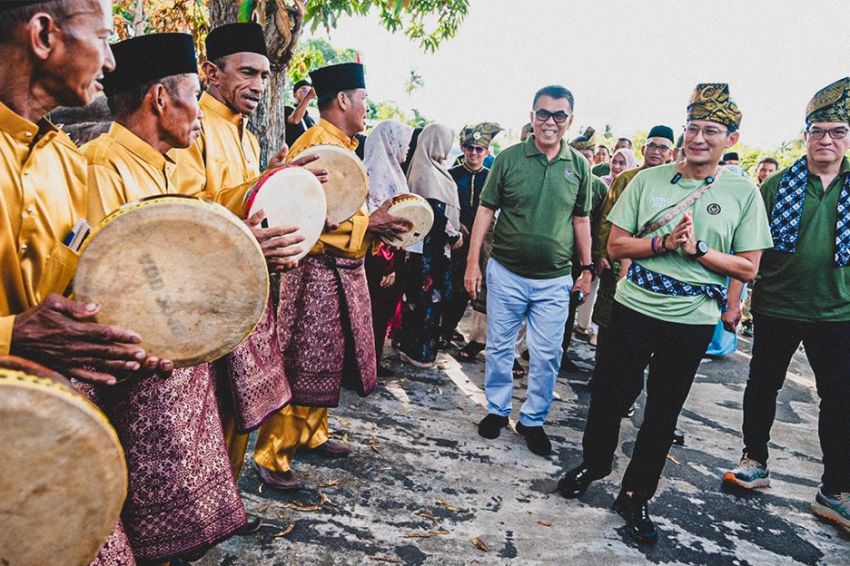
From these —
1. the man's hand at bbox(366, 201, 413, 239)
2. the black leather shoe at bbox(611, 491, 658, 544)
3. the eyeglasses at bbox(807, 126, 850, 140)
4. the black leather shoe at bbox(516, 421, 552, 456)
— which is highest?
the eyeglasses at bbox(807, 126, 850, 140)

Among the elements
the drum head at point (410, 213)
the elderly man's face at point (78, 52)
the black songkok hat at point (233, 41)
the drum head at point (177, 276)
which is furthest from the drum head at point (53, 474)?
the drum head at point (410, 213)

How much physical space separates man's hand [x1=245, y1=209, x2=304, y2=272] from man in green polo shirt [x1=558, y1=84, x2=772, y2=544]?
182cm

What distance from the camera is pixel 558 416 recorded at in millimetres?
4586

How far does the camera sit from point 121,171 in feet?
5.63

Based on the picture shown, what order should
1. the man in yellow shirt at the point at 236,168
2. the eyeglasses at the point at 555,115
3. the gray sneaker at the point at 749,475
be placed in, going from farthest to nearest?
the eyeglasses at the point at 555,115 < the gray sneaker at the point at 749,475 < the man in yellow shirt at the point at 236,168

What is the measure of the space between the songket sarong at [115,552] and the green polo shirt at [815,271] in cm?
355

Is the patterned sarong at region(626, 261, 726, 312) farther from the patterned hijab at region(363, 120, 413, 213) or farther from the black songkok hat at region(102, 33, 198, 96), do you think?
the black songkok hat at region(102, 33, 198, 96)

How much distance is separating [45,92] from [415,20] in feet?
24.3

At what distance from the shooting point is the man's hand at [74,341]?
1168 millimetres

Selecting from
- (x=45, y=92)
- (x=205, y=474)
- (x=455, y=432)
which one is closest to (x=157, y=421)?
(x=205, y=474)

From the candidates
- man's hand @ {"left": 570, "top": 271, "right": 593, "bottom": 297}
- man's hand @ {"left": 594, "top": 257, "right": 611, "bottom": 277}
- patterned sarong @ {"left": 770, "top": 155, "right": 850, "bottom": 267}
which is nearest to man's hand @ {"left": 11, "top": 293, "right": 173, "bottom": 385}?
man's hand @ {"left": 570, "top": 271, "right": 593, "bottom": 297}

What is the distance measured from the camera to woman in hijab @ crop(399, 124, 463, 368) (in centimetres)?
507

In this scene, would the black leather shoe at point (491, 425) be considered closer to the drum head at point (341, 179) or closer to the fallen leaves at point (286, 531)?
the fallen leaves at point (286, 531)

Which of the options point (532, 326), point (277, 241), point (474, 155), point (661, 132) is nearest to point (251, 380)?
point (277, 241)
